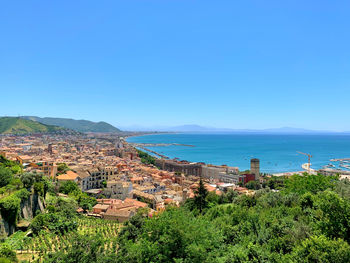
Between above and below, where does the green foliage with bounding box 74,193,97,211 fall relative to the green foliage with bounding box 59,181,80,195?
below

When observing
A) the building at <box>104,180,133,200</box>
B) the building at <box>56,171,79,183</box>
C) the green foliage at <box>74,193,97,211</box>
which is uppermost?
the building at <box>56,171,79,183</box>

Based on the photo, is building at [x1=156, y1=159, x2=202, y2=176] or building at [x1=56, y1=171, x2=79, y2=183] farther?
building at [x1=156, y1=159, x2=202, y2=176]

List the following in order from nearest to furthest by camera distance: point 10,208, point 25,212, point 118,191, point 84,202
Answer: point 10,208, point 25,212, point 84,202, point 118,191

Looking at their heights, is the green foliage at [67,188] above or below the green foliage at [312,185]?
below

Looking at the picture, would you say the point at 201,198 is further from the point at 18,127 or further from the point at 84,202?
the point at 18,127

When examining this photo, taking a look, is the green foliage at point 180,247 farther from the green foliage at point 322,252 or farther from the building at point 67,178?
the building at point 67,178

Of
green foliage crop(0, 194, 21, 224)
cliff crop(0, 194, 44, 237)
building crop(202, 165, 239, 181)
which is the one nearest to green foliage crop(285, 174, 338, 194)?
green foliage crop(0, 194, 21, 224)

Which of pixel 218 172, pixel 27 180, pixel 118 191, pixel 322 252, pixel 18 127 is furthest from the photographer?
pixel 18 127

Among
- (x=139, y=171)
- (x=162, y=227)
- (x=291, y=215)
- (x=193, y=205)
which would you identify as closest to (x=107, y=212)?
(x=193, y=205)

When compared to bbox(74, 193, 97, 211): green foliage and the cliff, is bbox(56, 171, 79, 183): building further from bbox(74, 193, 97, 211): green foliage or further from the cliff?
the cliff

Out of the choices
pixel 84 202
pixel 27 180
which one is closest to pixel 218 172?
pixel 84 202

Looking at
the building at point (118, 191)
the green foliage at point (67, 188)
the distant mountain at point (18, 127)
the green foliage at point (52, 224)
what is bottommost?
the building at point (118, 191)

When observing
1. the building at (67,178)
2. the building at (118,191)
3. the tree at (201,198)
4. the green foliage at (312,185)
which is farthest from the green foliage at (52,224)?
the green foliage at (312,185)

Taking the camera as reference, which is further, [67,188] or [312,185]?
[67,188]
